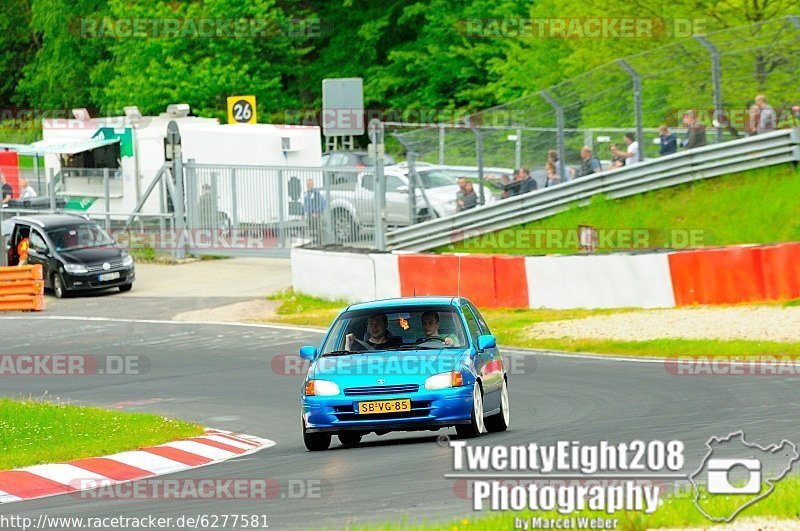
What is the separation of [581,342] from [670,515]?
14.0 meters

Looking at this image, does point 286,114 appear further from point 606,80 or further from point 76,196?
point 606,80

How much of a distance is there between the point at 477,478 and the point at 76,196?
32.7m

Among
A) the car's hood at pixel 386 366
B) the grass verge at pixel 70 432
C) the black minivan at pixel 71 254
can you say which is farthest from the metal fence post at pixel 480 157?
the car's hood at pixel 386 366

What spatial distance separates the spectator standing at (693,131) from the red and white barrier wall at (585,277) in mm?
3416

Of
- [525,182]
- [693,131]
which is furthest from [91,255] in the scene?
[693,131]

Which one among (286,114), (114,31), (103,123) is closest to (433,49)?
(286,114)

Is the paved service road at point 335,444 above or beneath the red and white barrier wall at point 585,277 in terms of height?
beneath

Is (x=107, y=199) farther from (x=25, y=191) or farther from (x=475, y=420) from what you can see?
(x=475, y=420)

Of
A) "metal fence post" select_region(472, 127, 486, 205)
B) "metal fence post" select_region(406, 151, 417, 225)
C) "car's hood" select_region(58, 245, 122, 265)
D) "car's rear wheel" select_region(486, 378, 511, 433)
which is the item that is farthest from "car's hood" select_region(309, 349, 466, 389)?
"car's hood" select_region(58, 245, 122, 265)

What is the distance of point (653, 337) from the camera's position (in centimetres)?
2241

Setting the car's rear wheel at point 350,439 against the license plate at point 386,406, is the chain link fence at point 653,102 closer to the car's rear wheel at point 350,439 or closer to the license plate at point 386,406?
the car's rear wheel at point 350,439

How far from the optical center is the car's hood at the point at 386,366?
44.8 ft

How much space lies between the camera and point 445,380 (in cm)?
1358

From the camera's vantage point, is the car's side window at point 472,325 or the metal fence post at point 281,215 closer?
the car's side window at point 472,325
